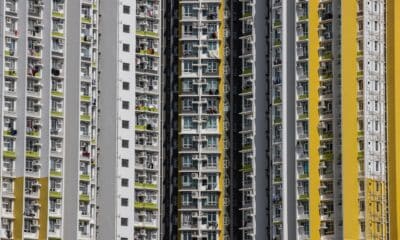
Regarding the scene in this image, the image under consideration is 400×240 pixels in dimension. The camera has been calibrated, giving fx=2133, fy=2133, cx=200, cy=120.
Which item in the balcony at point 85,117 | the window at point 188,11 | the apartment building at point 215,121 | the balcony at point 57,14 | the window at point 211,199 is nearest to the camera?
the balcony at point 57,14

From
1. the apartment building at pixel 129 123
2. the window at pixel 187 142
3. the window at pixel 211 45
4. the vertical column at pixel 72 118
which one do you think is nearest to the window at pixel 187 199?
the apartment building at pixel 129 123

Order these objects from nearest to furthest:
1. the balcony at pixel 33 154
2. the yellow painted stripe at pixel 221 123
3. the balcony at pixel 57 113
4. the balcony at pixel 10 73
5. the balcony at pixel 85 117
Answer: the balcony at pixel 10 73 < the balcony at pixel 33 154 < the balcony at pixel 57 113 < the balcony at pixel 85 117 < the yellow painted stripe at pixel 221 123

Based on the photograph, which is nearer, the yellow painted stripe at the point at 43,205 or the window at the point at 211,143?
the yellow painted stripe at the point at 43,205

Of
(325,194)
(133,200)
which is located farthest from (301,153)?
(133,200)

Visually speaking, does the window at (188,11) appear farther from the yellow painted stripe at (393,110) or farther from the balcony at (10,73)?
the balcony at (10,73)

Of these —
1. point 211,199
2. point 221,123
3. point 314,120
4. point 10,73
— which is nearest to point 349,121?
point 314,120

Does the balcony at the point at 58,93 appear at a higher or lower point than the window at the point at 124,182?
higher

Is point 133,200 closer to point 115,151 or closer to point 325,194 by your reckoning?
point 115,151

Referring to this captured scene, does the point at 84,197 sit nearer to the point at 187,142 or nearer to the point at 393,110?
the point at 187,142
